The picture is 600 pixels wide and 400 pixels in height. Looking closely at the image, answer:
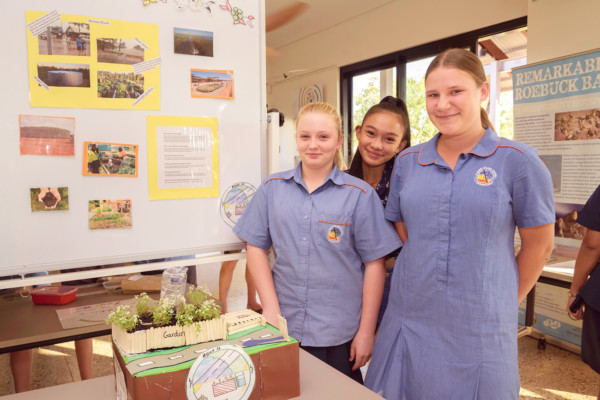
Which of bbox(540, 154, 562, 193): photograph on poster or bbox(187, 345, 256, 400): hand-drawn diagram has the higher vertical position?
bbox(540, 154, 562, 193): photograph on poster

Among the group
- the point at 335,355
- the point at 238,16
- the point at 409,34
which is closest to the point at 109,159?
the point at 238,16

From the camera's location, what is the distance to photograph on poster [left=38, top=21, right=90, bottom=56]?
1223 mm

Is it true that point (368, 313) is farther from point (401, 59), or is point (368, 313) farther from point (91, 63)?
point (401, 59)

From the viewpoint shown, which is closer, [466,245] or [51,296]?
[466,245]

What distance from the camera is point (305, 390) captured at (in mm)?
979

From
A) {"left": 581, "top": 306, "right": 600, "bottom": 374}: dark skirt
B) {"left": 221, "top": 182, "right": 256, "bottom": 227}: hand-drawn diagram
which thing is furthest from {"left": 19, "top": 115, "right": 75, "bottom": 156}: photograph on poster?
{"left": 581, "top": 306, "right": 600, "bottom": 374}: dark skirt

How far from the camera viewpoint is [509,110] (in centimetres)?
386

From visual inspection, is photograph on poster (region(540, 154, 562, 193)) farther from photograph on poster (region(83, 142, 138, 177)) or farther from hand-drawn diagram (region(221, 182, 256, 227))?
photograph on poster (region(83, 142, 138, 177))

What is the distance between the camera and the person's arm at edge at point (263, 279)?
142 centimetres

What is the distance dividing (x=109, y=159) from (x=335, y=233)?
2.44 ft

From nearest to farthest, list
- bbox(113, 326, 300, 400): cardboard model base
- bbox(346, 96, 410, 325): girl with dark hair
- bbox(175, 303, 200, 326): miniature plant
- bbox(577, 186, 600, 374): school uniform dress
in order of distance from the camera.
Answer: bbox(113, 326, 300, 400): cardboard model base
bbox(175, 303, 200, 326): miniature plant
bbox(346, 96, 410, 325): girl with dark hair
bbox(577, 186, 600, 374): school uniform dress

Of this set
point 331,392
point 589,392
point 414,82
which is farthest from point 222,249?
point 414,82

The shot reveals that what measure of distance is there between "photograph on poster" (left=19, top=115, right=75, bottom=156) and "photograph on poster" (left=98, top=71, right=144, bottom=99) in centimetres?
13

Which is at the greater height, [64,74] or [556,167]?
[64,74]
